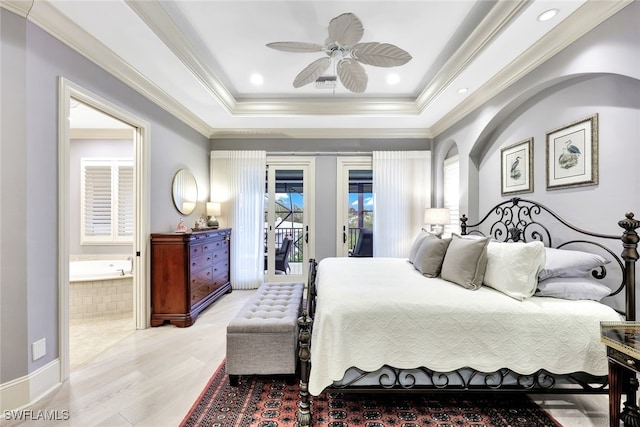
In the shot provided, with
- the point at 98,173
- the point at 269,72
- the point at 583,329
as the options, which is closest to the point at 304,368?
the point at 583,329

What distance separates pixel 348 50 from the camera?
2266 mm

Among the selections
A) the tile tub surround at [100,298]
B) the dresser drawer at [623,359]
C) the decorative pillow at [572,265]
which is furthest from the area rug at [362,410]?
the tile tub surround at [100,298]

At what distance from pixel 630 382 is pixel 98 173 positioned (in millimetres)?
6630

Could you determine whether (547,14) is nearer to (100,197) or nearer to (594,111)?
(594,111)

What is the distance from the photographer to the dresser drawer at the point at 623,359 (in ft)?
4.10

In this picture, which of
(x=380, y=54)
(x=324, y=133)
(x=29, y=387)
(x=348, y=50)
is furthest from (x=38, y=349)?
(x=324, y=133)

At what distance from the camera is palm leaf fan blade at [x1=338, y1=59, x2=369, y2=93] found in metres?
2.39

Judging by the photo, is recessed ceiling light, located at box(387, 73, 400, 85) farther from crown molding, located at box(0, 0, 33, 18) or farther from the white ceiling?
crown molding, located at box(0, 0, 33, 18)

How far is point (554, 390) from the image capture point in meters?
1.69

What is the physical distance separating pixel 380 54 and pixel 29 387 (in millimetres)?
3560

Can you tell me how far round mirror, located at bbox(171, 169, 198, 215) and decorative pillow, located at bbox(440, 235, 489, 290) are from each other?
343 cm

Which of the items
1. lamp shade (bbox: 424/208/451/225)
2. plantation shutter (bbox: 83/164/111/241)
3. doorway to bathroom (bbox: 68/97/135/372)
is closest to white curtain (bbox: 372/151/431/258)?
lamp shade (bbox: 424/208/451/225)

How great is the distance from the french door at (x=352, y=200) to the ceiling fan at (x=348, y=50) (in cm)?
225

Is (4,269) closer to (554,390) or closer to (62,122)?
(62,122)
